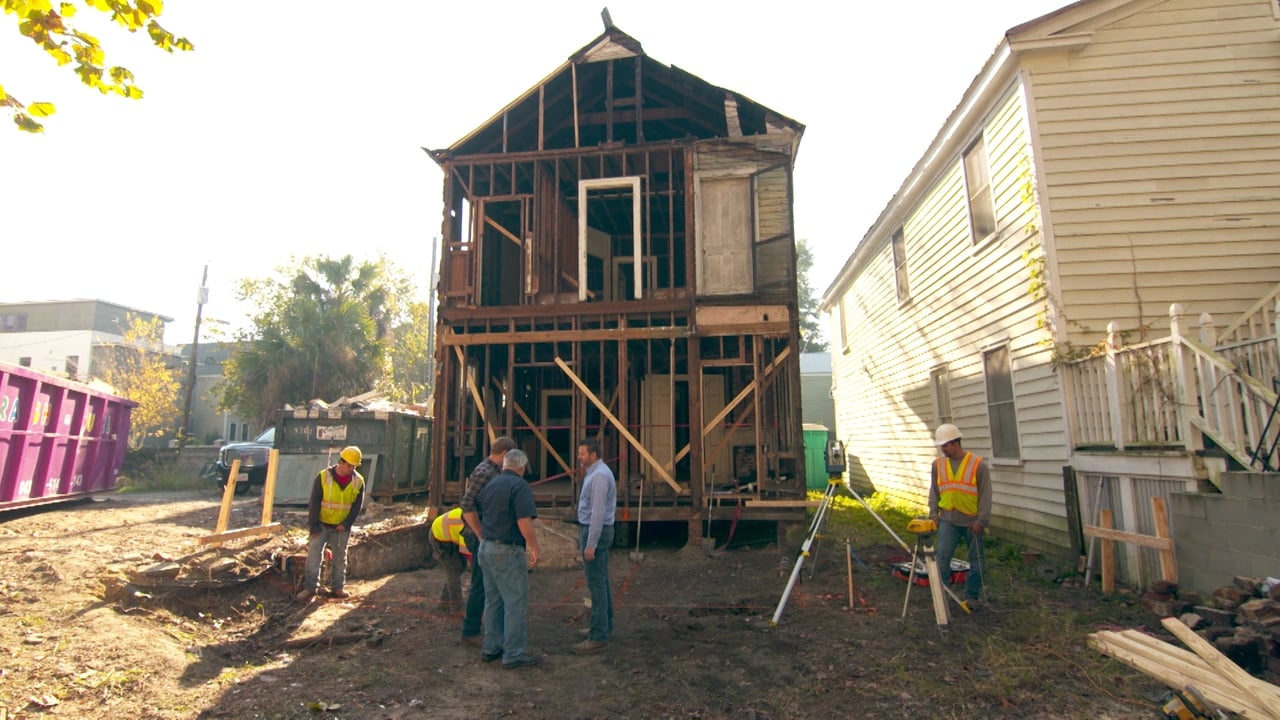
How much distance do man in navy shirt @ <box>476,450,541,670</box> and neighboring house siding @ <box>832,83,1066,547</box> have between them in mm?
6721

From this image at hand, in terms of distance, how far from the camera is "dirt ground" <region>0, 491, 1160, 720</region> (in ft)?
14.6

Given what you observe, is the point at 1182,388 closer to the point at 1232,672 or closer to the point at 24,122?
the point at 1232,672

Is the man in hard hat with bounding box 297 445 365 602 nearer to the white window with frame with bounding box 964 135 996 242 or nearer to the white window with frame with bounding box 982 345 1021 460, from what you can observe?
the white window with frame with bounding box 982 345 1021 460

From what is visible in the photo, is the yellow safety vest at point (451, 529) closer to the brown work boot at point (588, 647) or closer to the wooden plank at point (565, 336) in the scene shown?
the brown work boot at point (588, 647)

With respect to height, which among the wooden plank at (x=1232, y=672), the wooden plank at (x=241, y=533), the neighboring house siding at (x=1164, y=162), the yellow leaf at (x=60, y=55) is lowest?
the wooden plank at (x=1232, y=672)

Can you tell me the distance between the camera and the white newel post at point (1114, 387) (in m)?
6.96

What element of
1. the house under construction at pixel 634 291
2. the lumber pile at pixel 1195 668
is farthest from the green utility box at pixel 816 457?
the lumber pile at pixel 1195 668

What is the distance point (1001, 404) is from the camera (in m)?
9.95

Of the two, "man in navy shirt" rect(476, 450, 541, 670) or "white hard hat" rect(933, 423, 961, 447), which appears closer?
"man in navy shirt" rect(476, 450, 541, 670)

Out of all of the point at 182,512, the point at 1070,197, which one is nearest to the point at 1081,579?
the point at 1070,197

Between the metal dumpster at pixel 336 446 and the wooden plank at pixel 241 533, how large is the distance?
4.23 meters

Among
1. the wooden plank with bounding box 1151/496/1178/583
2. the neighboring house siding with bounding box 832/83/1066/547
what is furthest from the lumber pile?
the neighboring house siding with bounding box 832/83/1066/547

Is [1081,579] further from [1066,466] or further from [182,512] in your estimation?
[182,512]

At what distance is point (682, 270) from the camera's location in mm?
13891
